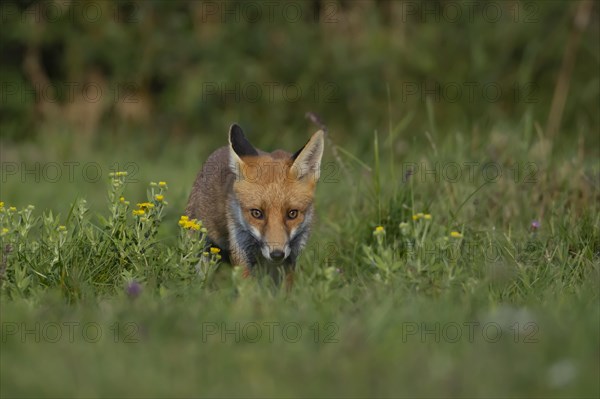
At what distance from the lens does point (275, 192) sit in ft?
19.2

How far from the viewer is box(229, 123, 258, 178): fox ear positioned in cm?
603

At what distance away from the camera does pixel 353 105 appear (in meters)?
11.8

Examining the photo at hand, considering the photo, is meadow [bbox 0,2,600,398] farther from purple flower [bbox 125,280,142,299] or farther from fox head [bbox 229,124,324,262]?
fox head [bbox 229,124,324,262]

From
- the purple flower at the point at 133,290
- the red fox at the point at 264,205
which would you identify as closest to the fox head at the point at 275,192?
the red fox at the point at 264,205

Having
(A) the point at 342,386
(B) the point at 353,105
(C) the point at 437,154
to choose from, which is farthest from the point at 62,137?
(A) the point at 342,386

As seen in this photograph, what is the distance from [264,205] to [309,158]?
49 centimetres

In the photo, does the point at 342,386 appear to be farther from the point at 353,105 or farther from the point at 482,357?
the point at 353,105

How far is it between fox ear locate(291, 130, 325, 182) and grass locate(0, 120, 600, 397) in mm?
612

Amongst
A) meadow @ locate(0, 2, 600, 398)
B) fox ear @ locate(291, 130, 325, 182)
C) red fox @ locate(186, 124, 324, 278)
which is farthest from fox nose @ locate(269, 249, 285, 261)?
fox ear @ locate(291, 130, 325, 182)

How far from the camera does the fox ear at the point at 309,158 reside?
6.00 meters

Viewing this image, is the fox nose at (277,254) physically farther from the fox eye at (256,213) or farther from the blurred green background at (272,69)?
the blurred green background at (272,69)

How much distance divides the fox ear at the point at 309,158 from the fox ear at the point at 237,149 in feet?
1.11

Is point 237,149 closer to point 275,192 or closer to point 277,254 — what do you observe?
point 275,192

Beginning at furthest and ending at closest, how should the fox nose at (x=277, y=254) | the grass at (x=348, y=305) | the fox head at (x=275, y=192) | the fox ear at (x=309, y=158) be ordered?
1. the fox ear at (x=309, y=158)
2. the fox head at (x=275, y=192)
3. the fox nose at (x=277, y=254)
4. the grass at (x=348, y=305)
